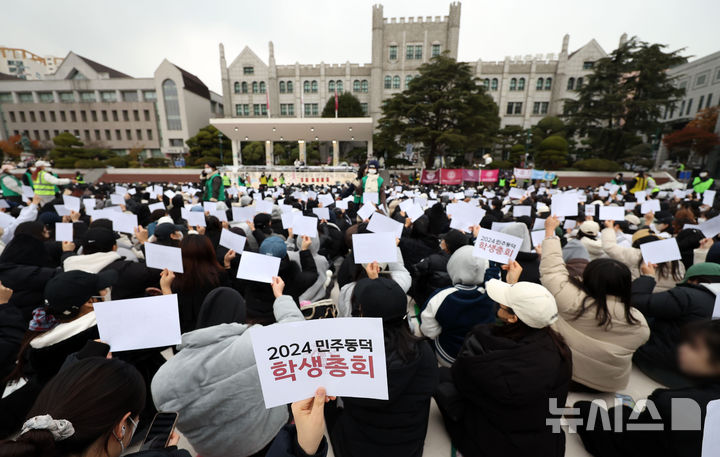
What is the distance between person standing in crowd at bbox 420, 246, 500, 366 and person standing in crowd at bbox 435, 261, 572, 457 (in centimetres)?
61

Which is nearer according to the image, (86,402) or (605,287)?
(86,402)

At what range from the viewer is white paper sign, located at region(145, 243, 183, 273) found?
8.69 feet

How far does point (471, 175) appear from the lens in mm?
20734

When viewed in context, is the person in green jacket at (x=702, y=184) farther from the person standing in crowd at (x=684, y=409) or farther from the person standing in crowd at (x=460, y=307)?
the person standing in crowd at (x=684, y=409)

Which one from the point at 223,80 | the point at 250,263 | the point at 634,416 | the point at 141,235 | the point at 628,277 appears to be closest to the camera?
the point at 634,416

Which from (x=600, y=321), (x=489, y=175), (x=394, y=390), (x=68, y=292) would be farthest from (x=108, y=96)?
(x=600, y=321)

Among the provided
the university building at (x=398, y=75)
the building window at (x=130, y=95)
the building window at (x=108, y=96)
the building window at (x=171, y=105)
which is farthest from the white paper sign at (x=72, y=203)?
the building window at (x=108, y=96)

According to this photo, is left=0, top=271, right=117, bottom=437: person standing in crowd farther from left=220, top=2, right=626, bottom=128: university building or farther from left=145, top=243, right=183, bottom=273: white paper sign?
left=220, top=2, right=626, bottom=128: university building

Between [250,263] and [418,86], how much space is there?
2634 cm

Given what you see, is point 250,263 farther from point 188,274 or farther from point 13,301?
point 13,301

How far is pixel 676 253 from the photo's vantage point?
308 centimetres

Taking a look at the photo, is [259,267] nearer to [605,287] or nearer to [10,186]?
[605,287]

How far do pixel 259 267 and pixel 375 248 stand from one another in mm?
1057

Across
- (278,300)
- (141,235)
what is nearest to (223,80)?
(141,235)
